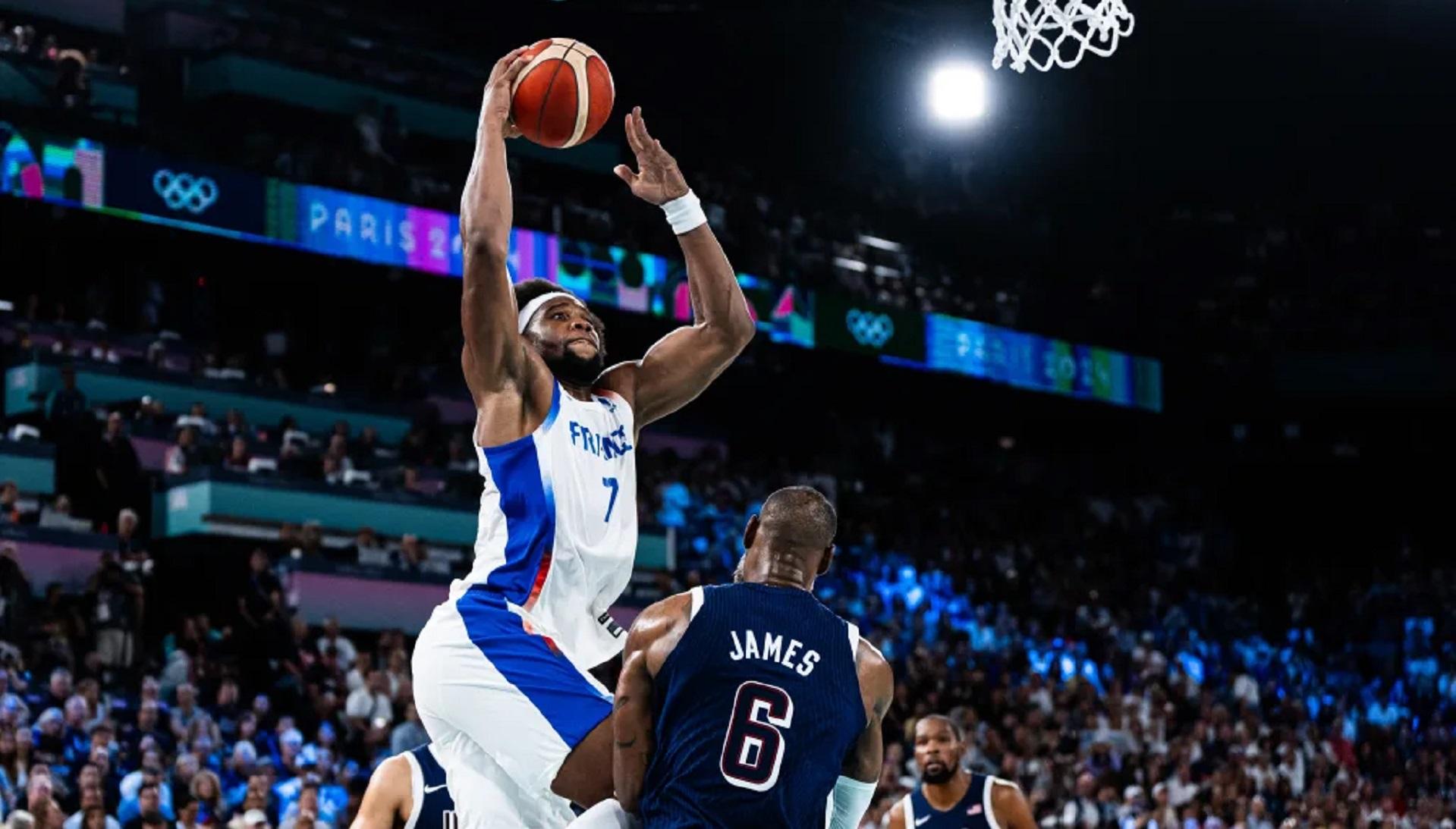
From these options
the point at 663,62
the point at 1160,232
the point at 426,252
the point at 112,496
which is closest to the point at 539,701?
the point at 112,496

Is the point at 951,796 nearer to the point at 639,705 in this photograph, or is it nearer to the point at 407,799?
the point at 407,799

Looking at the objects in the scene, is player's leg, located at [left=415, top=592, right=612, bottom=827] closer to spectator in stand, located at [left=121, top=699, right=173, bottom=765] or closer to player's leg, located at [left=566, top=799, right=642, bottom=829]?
player's leg, located at [left=566, top=799, right=642, bottom=829]

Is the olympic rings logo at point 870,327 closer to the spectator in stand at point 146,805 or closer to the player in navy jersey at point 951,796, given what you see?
the spectator in stand at point 146,805

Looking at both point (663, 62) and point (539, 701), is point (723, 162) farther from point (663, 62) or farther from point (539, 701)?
point (539, 701)

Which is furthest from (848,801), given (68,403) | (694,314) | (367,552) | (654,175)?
(68,403)

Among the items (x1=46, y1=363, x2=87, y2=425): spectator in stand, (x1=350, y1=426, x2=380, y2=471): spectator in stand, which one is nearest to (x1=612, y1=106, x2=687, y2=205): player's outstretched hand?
(x1=46, y1=363, x2=87, y2=425): spectator in stand

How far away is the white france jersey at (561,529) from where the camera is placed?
4855mm

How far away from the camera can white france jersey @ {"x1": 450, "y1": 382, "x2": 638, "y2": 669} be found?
486cm

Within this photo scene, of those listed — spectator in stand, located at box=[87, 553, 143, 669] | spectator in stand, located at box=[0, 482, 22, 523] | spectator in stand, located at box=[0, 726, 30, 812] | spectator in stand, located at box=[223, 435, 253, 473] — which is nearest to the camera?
spectator in stand, located at box=[0, 726, 30, 812]

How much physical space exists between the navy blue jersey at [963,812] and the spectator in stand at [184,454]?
1077 centimetres

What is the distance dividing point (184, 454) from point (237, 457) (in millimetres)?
528

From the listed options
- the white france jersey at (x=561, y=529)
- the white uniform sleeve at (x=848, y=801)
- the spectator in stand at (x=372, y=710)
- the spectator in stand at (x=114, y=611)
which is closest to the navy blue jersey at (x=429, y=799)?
the white france jersey at (x=561, y=529)

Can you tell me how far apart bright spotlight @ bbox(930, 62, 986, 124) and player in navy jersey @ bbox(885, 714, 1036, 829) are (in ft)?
54.7

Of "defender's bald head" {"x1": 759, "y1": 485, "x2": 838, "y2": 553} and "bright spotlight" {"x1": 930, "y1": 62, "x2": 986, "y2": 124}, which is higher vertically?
"bright spotlight" {"x1": 930, "y1": 62, "x2": 986, "y2": 124}
